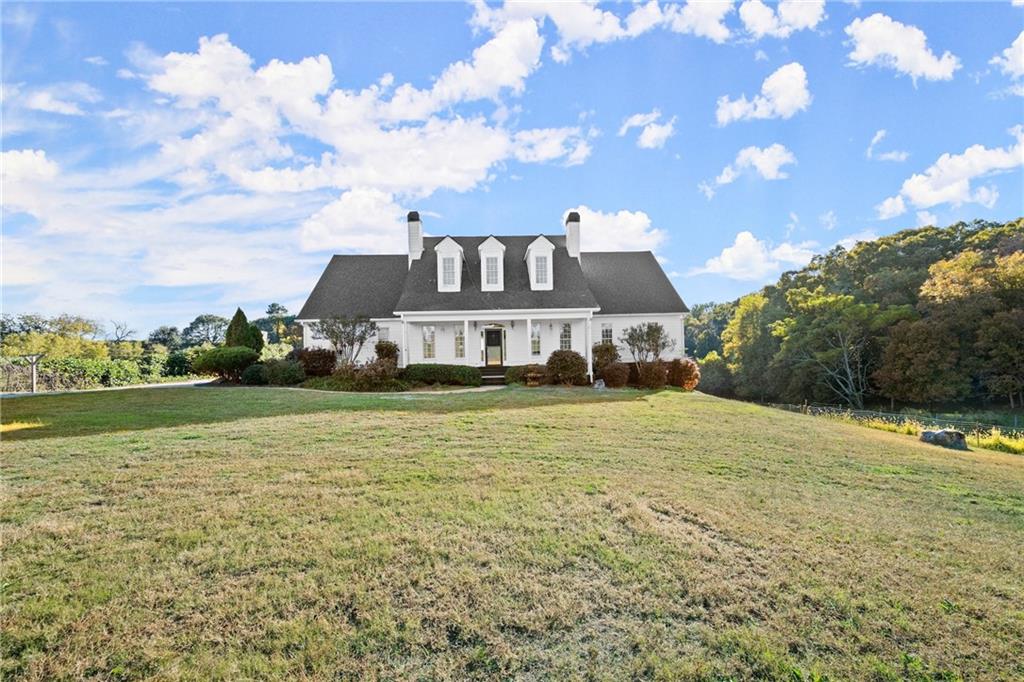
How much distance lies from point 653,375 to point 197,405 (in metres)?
14.9

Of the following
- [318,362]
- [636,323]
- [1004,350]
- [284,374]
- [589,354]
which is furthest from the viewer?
[1004,350]

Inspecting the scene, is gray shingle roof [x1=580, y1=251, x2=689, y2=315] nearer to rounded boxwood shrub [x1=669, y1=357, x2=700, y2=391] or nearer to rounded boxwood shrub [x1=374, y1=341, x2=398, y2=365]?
rounded boxwood shrub [x1=669, y1=357, x2=700, y2=391]

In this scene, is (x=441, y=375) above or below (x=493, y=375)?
above

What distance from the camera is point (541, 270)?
21.8 metres

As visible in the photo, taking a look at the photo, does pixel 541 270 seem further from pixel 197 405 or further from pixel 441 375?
pixel 197 405

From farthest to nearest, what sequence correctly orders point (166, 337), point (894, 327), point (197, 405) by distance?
point (166, 337) → point (894, 327) → point (197, 405)

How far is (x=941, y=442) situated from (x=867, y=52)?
10818mm

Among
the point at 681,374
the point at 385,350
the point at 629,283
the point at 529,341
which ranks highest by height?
the point at 629,283

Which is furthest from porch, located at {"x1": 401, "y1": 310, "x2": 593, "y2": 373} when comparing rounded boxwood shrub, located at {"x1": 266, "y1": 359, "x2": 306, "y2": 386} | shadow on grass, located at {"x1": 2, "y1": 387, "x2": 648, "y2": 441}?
shadow on grass, located at {"x1": 2, "y1": 387, "x2": 648, "y2": 441}

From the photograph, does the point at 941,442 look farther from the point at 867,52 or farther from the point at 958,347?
the point at 958,347

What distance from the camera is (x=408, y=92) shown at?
13.2 metres

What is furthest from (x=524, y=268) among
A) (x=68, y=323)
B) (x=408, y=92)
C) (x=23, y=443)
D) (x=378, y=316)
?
(x=68, y=323)

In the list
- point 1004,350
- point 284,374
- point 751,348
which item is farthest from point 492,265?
point 1004,350

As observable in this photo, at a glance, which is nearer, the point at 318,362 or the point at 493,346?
the point at 318,362
